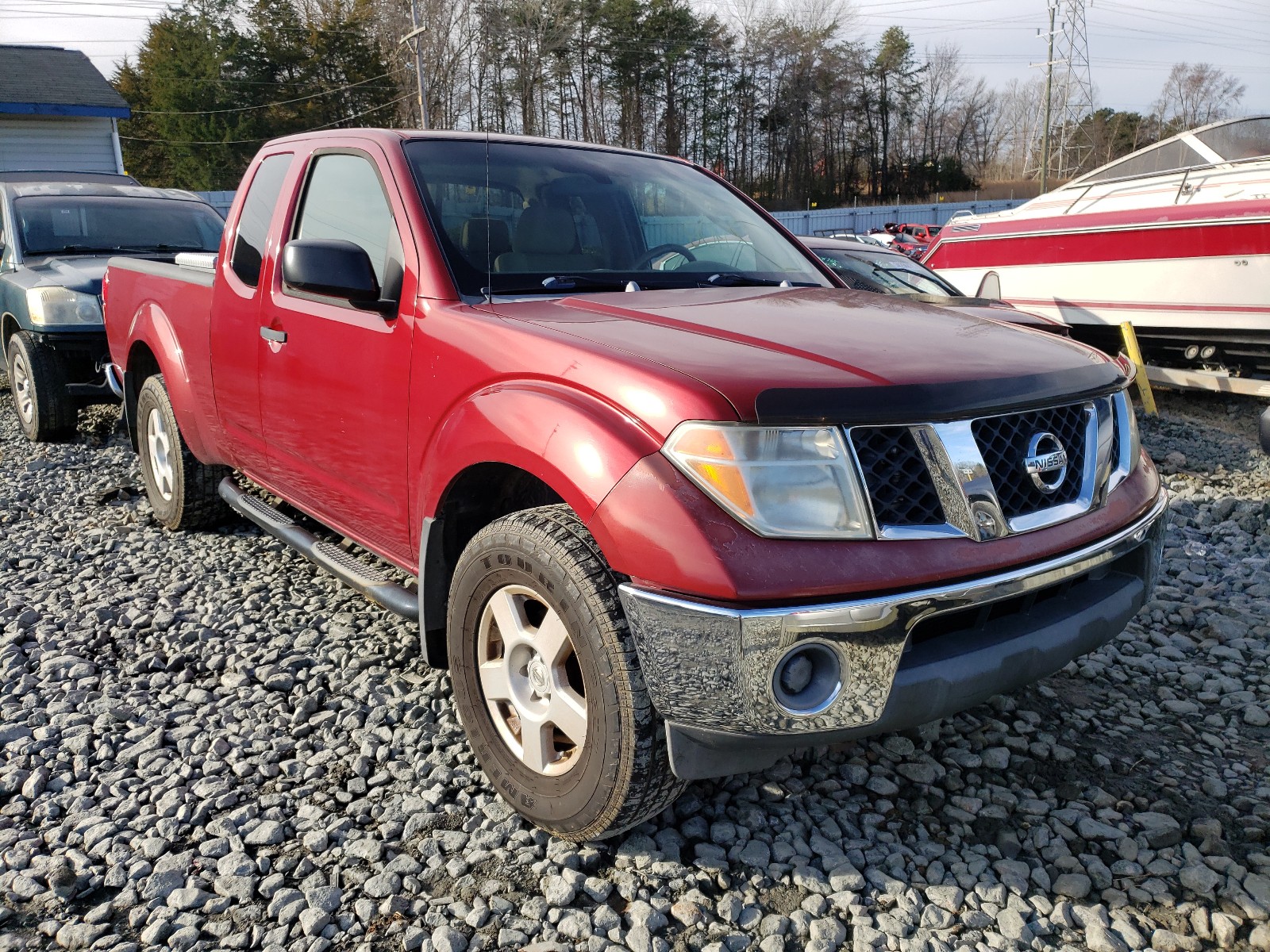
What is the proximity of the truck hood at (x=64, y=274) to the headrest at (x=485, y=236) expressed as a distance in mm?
5042


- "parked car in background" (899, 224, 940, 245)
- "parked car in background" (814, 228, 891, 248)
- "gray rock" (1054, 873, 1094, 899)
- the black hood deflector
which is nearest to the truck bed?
the black hood deflector

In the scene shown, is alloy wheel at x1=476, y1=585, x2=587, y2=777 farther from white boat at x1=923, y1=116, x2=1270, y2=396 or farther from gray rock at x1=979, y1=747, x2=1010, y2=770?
white boat at x1=923, y1=116, x2=1270, y2=396

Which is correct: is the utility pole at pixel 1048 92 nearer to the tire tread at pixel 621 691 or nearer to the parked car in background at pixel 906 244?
the parked car in background at pixel 906 244

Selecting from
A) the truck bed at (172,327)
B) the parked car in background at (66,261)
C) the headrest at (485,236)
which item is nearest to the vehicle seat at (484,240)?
the headrest at (485,236)

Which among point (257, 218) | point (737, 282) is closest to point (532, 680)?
point (737, 282)

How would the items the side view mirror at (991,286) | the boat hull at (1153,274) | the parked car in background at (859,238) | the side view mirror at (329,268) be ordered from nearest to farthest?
the side view mirror at (329,268), the boat hull at (1153,274), the side view mirror at (991,286), the parked car in background at (859,238)

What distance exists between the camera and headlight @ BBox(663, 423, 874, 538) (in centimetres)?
191

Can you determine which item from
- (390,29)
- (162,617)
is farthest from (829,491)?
(390,29)

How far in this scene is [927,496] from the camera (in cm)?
203

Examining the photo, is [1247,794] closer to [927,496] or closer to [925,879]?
[925,879]

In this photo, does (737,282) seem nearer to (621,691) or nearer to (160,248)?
(621,691)

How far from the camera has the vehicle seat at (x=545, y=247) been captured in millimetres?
2912

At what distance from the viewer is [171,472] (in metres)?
4.82

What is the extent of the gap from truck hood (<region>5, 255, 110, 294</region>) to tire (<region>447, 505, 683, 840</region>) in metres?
5.71
